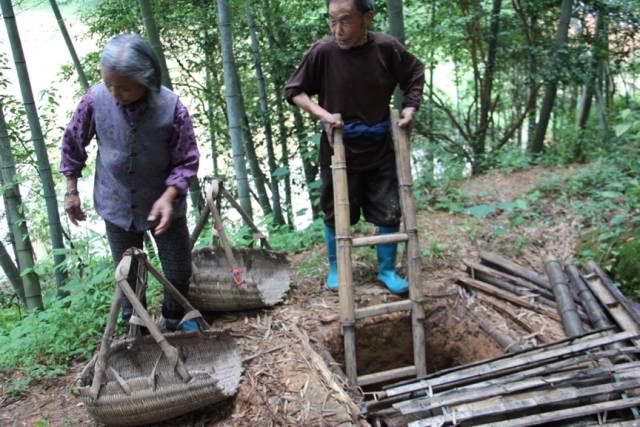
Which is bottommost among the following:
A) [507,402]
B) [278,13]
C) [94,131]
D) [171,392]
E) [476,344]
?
[476,344]

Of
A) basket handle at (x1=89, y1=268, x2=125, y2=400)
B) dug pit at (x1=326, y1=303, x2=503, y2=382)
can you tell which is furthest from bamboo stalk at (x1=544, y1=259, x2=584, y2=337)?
basket handle at (x1=89, y1=268, x2=125, y2=400)

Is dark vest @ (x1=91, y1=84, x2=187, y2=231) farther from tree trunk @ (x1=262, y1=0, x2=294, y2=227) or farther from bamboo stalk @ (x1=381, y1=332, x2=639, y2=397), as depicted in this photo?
tree trunk @ (x1=262, y1=0, x2=294, y2=227)

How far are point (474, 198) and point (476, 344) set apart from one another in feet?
7.40

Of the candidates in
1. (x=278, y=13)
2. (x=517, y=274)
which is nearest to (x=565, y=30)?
(x=278, y=13)

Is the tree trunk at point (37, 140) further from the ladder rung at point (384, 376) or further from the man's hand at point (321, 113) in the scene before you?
the ladder rung at point (384, 376)

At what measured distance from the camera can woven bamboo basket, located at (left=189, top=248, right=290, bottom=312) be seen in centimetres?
329

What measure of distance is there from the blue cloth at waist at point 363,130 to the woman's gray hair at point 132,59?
1.25 meters

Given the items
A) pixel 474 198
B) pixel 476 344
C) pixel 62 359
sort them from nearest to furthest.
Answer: pixel 62 359 → pixel 476 344 → pixel 474 198

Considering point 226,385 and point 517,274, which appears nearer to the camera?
point 226,385

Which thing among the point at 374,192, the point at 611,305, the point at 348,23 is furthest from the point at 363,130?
the point at 611,305

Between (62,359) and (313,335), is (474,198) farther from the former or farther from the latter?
(62,359)

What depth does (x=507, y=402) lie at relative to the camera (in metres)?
2.54

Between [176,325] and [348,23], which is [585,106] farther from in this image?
[176,325]

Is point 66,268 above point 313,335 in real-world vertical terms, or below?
above
